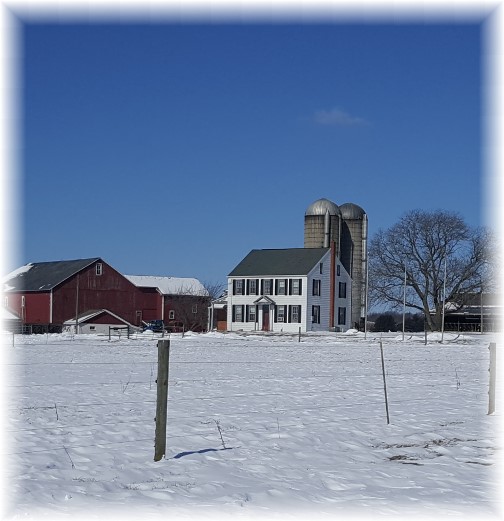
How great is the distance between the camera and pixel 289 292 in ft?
221

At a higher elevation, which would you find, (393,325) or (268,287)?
(268,287)

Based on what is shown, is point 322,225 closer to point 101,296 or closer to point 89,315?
point 101,296

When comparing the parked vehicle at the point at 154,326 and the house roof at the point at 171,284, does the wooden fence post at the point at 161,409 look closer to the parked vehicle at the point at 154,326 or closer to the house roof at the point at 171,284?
the parked vehicle at the point at 154,326

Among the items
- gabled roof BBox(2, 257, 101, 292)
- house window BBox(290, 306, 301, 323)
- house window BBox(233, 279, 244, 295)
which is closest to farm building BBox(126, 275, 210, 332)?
house window BBox(233, 279, 244, 295)

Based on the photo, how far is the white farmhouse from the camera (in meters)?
67.0

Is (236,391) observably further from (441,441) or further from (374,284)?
(374,284)

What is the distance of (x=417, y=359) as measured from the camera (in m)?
31.0

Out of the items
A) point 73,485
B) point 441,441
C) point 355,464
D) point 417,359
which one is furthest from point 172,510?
point 417,359

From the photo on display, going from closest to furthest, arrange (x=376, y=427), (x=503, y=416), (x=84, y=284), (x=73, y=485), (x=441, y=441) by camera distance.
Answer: (x=73, y=485) < (x=441, y=441) < (x=376, y=427) < (x=503, y=416) < (x=84, y=284)

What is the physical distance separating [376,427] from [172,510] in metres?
5.74

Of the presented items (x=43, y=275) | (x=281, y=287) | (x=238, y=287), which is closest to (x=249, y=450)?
(x=281, y=287)

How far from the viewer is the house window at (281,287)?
222ft

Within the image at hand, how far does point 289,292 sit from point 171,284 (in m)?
22.2

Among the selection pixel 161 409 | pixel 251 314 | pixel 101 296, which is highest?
pixel 101 296
